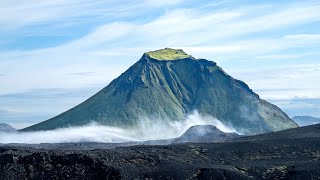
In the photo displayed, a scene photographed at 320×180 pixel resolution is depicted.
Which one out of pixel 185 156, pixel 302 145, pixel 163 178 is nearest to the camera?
pixel 163 178

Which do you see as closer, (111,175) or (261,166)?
(111,175)

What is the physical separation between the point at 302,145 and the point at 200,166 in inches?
920

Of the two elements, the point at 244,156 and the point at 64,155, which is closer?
the point at 64,155

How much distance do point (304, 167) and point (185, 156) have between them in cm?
1718

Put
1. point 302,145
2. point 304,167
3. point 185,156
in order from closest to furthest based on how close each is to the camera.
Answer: point 304,167
point 185,156
point 302,145

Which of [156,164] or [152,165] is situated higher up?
[156,164]

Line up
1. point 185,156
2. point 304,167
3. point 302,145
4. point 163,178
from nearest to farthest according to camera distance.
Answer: point 163,178
point 304,167
point 185,156
point 302,145

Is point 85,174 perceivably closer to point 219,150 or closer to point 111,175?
point 111,175

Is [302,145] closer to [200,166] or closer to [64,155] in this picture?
[200,166]

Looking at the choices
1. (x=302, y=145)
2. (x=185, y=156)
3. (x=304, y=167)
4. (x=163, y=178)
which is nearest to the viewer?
(x=163, y=178)

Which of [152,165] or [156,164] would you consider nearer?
[152,165]

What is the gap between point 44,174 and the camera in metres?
76.5

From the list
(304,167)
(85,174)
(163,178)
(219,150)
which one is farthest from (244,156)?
(85,174)

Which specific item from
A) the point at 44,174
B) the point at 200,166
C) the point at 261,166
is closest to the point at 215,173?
the point at 200,166
